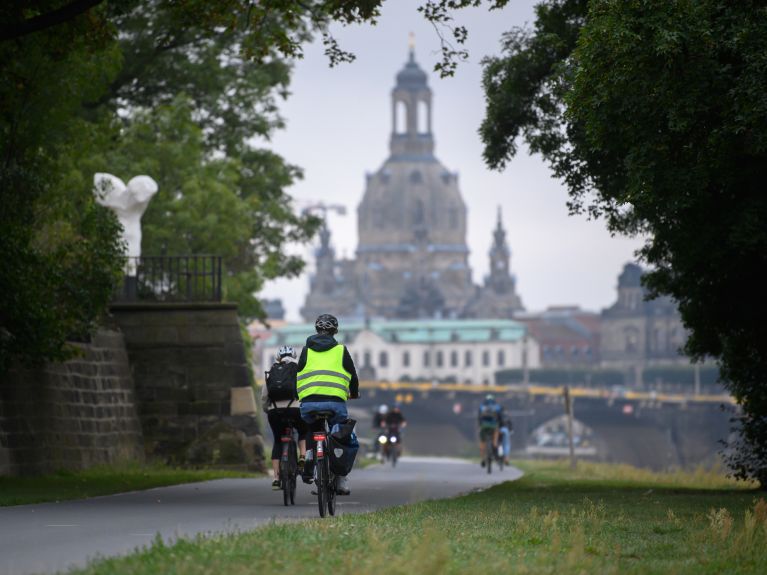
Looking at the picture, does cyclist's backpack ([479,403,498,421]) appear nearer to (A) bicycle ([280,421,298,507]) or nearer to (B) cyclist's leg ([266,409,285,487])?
(A) bicycle ([280,421,298,507])

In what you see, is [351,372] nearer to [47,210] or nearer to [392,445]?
[47,210]

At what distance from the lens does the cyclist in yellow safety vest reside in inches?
629

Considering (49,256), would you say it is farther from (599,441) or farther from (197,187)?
(599,441)

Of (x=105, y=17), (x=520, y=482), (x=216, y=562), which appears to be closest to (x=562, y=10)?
(x=105, y=17)

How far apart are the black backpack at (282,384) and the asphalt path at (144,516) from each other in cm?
114

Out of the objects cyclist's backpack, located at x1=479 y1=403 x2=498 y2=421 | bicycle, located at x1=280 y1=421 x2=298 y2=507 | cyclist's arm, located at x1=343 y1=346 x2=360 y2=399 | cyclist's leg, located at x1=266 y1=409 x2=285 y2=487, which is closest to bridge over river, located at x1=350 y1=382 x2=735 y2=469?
cyclist's backpack, located at x1=479 y1=403 x2=498 y2=421

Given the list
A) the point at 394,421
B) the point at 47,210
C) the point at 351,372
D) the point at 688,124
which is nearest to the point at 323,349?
the point at 351,372

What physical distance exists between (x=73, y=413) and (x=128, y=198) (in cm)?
781

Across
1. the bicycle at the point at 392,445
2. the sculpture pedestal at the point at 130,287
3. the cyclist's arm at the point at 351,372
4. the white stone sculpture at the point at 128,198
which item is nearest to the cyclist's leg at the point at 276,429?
the cyclist's arm at the point at 351,372

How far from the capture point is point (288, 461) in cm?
1847

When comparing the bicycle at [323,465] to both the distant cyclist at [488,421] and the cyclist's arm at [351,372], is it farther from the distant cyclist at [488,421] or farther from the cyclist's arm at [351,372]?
the distant cyclist at [488,421]

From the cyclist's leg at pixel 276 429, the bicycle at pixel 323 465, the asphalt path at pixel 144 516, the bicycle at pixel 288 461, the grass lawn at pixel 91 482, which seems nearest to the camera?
the asphalt path at pixel 144 516

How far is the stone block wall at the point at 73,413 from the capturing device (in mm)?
26438

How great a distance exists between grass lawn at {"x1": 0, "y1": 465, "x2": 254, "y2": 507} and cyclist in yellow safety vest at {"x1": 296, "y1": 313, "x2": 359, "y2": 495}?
4110 mm
